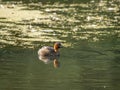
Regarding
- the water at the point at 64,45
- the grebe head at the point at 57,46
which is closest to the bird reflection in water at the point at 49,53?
the grebe head at the point at 57,46

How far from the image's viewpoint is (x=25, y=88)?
39.8ft

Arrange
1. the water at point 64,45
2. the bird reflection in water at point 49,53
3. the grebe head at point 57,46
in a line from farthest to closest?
the grebe head at point 57,46 → the bird reflection in water at point 49,53 → the water at point 64,45

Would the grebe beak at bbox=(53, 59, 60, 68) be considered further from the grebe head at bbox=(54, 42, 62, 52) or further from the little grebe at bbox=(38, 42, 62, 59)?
the grebe head at bbox=(54, 42, 62, 52)

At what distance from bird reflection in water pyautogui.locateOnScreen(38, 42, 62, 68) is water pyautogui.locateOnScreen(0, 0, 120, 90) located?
0.64 feet

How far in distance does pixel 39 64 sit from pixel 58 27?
687cm

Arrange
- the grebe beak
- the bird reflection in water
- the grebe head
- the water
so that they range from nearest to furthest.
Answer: the water < the grebe beak < the bird reflection in water < the grebe head

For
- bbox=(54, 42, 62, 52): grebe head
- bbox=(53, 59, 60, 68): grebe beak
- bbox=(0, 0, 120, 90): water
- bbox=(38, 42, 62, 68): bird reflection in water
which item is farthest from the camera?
bbox=(54, 42, 62, 52): grebe head

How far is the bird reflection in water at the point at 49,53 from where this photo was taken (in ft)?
55.4

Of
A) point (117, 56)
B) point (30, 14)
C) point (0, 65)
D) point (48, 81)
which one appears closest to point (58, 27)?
point (30, 14)

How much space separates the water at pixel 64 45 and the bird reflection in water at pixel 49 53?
0.20 m

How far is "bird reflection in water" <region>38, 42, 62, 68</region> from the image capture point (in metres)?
16.9

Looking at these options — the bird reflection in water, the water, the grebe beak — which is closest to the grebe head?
the bird reflection in water

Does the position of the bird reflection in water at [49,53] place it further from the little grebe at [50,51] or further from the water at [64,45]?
the water at [64,45]

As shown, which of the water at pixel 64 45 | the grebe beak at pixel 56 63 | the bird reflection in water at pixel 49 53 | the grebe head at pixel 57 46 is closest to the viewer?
the water at pixel 64 45
